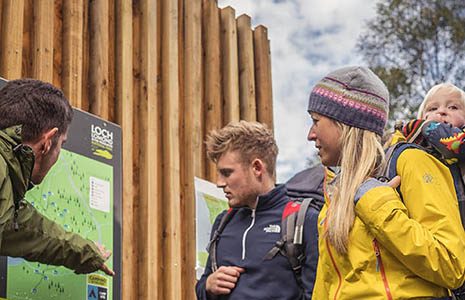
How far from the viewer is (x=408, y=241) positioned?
320 cm

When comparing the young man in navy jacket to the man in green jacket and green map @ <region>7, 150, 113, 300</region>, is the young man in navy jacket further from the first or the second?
green map @ <region>7, 150, 113, 300</region>

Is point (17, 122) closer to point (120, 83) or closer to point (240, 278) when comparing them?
point (240, 278)

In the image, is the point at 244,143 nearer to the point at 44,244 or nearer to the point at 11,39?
the point at 44,244

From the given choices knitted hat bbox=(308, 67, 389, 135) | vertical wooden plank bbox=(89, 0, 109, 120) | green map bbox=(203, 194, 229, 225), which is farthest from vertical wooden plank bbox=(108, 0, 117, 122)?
knitted hat bbox=(308, 67, 389, 135)

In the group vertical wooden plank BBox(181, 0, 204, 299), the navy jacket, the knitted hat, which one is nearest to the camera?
the knitted hat

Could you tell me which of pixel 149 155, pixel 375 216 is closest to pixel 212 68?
pixel 149 155

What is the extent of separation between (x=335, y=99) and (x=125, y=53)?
8.49 ft

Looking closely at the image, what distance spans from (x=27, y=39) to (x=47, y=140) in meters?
1.56

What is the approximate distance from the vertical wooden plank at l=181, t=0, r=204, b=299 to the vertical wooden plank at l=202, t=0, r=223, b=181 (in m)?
0.12

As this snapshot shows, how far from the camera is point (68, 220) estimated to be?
510 cm

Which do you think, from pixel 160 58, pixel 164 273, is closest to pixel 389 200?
pixel 164 273

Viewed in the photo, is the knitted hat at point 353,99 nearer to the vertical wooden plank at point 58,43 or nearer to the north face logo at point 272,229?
the north face logo at point 272,229

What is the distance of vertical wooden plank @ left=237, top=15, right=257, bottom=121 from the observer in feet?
24.4

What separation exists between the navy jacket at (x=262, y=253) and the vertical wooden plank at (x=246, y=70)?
2.74 metres
